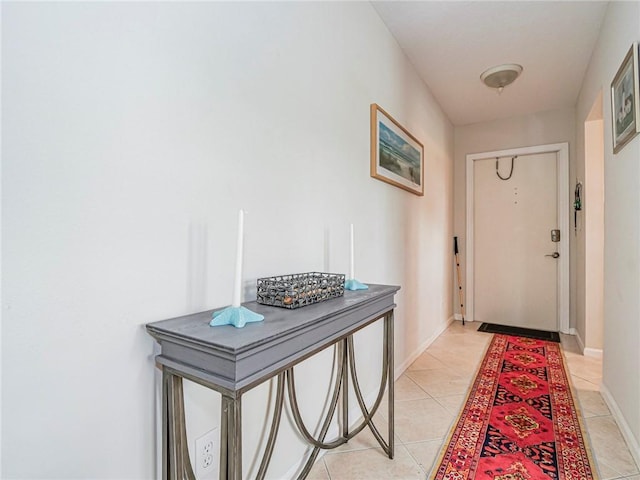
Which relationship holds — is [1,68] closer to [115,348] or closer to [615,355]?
[115,348]

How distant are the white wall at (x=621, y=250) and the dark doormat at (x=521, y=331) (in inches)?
51.8

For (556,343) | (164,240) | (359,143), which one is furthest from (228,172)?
(556,343)

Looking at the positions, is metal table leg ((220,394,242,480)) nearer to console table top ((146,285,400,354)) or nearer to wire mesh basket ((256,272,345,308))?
console table top ((146,285,400,354))

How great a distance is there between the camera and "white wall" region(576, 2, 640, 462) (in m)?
1.67

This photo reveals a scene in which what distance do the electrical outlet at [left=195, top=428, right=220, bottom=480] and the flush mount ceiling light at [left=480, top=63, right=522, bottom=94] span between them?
3.20 m

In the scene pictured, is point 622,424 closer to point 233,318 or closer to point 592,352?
point 592,352

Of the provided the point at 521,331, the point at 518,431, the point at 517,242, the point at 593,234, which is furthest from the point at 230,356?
the point at 517,242

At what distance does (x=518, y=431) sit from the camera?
5.88 ft

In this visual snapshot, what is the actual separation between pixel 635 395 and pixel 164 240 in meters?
2.24

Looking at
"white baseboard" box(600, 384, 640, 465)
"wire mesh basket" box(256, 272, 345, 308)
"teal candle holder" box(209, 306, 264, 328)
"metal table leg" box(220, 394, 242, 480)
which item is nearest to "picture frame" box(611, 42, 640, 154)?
"white baseboard" box(600, 384, 640, 465)

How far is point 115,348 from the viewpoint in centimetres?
82

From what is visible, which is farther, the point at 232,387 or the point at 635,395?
the point at 635,395

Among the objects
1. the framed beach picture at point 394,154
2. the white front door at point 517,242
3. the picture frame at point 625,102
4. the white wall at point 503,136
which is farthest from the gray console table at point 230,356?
the white front door at point 517,242

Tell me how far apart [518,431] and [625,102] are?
1.82 metres
